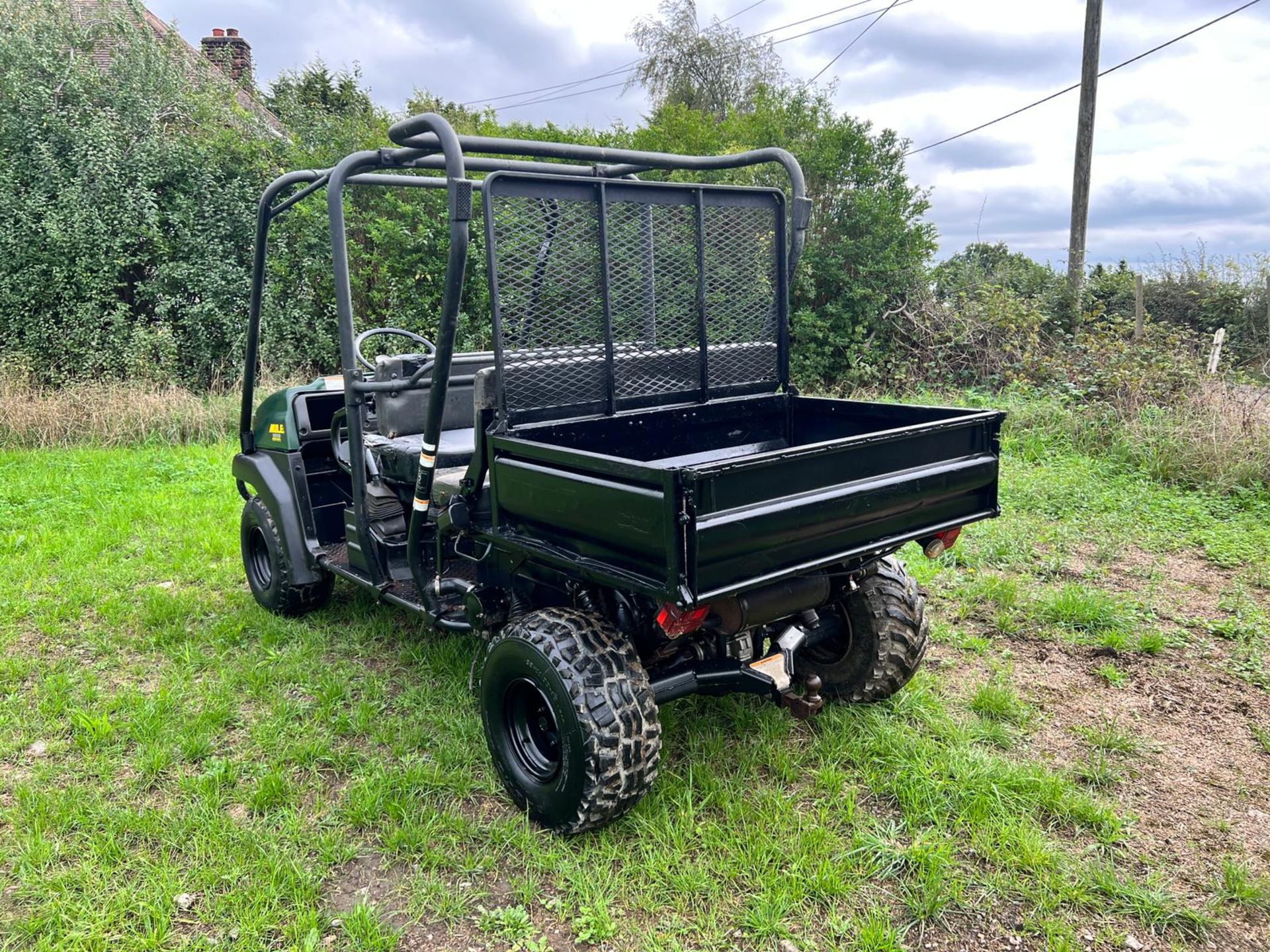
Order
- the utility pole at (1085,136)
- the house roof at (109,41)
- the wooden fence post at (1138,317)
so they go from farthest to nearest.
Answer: the house roof at (109,41) < the utility pole at (1085,136) < the wooden fence post at (1138,317)

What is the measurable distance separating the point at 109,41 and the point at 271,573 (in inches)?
426

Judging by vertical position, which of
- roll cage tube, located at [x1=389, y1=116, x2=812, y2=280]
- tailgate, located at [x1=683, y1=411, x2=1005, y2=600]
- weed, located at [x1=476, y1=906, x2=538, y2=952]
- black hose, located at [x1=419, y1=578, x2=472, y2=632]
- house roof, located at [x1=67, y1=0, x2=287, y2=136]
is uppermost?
house roof, located at [x1=67, y1=0, x2=287, y2=136]

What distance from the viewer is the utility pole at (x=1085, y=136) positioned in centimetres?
1044

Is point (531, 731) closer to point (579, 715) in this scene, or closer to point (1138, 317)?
point (579, 715)

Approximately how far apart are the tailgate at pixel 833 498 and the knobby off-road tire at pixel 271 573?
2583mm

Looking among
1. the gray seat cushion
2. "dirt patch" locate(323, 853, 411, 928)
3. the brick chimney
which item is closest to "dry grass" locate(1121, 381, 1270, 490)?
the gray seat cushion

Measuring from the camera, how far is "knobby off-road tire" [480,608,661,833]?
2.49 meters

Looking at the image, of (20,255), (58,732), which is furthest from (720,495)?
(20,255)

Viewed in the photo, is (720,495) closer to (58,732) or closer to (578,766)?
(578,766)

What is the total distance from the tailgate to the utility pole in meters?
8.60

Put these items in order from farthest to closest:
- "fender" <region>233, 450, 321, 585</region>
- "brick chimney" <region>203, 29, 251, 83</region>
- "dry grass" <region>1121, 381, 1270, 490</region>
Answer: "brick chimney" <region>203, 29, 251, 83</region> → "dry grass" <region>1121, 381, 1270, 490</region> → "fender" <region>233, 450, 321, 585</region>

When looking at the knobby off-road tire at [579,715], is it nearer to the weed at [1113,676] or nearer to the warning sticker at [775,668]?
the warning sticker at [775,668]

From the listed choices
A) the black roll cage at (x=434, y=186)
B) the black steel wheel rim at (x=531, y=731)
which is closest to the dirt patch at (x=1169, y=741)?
the black steel wheel rim at (x=531, y=731)

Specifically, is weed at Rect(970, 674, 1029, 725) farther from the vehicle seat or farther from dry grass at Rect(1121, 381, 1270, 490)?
dry grass at Rect(1121, 381, 1270, 490)
